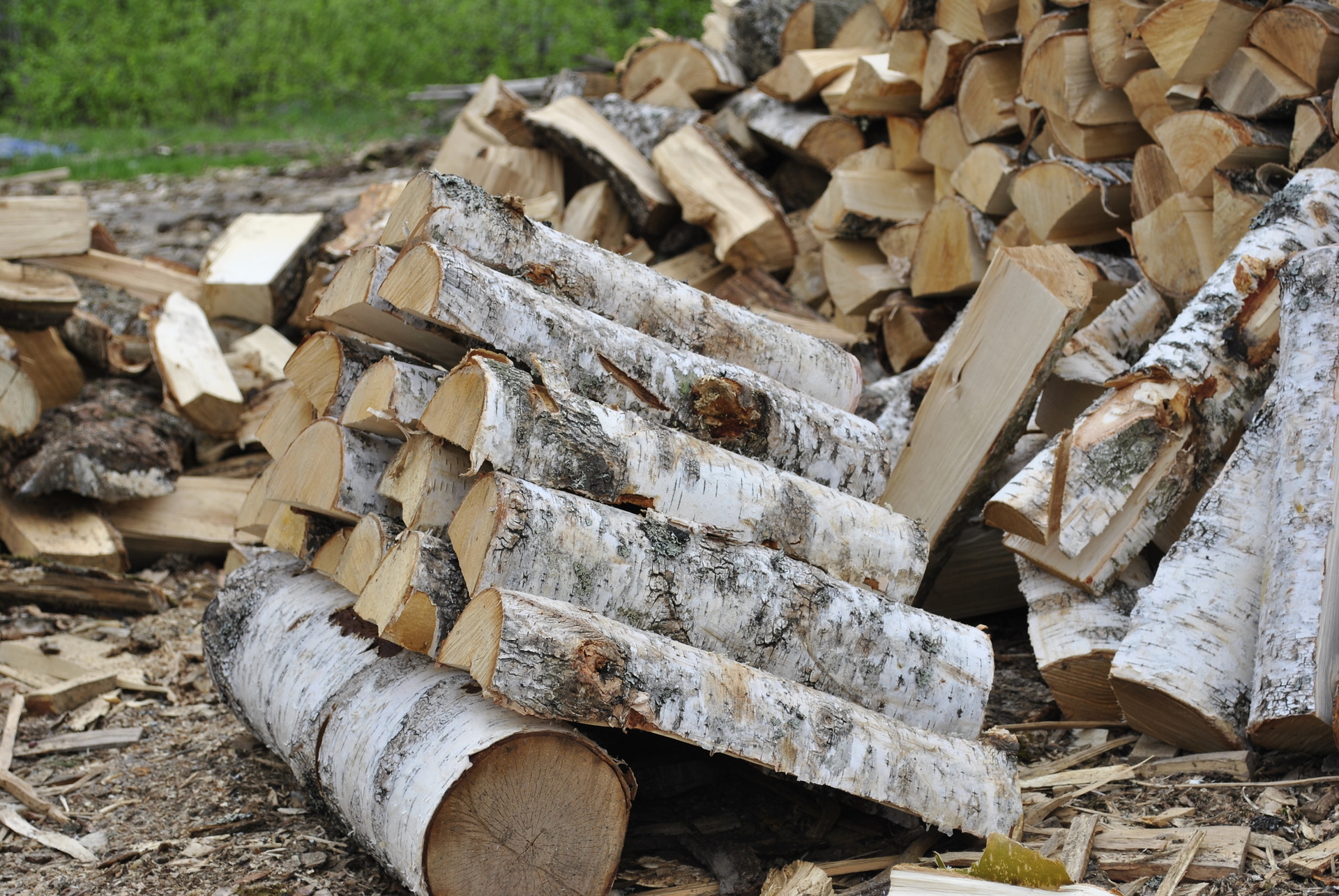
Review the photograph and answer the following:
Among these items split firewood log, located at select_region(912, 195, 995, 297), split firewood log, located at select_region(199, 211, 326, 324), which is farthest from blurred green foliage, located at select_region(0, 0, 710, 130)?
split firewood log, located at select_region(912, 195, 995, 297)

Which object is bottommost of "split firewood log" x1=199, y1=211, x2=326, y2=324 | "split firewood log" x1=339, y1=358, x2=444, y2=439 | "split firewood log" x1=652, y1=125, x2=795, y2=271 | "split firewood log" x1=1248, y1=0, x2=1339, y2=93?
"split firewood log" x1=199, y1=211, x2=326, y2=324

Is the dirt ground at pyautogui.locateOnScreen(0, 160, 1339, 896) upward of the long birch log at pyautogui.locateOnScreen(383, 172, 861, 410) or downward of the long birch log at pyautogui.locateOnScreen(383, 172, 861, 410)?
downward

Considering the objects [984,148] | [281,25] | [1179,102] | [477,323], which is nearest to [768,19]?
[984,148]

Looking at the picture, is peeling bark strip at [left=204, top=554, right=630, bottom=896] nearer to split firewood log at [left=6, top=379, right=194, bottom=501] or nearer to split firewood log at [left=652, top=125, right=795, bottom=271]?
split firewood log at [left=6, top=379, right=194, bottom=501]

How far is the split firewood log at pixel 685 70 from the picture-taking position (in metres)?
5.75

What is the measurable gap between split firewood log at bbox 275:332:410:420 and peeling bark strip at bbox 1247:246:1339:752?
84.1 inches

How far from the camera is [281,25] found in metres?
13.8

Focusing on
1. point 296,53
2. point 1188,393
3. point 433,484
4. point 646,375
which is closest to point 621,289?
point 646,375

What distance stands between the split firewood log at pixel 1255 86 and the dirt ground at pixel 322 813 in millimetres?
1802

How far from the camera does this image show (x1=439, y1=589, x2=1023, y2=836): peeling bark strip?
1.95 meters

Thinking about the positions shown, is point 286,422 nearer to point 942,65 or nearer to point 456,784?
point 456,784

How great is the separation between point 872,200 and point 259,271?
2962 millimetres

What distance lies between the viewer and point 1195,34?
326cm

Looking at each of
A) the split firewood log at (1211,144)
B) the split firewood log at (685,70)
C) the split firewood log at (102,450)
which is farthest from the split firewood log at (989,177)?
the split firewood log at (102,450)
